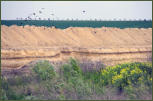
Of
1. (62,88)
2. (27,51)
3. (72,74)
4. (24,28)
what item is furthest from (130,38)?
(62,88)

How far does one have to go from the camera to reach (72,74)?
56.6 feet

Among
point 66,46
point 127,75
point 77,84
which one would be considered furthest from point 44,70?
point 66,46

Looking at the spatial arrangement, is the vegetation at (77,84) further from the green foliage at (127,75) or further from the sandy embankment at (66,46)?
the sandy embankment at (66,46)

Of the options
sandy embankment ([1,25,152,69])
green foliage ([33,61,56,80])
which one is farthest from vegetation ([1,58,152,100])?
sandy embankment ([1,25,152,69])

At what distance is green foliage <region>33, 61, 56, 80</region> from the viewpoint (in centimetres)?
1653

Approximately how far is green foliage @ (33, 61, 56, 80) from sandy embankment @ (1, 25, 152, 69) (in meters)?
3.87

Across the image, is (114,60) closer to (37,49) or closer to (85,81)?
(37,49)

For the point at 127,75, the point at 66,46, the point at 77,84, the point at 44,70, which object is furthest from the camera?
the point at 66,46

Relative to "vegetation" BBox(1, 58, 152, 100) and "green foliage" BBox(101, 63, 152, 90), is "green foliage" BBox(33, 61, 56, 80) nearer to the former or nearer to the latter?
"vegetation" BBox(1, 58, 152, 100)

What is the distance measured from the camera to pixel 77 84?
51.7 feet

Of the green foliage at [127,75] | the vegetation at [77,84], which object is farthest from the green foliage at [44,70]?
the green foliage at [127,75]

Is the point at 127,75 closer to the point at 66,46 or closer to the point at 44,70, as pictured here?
the point at 44,70

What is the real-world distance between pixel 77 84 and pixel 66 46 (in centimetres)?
999

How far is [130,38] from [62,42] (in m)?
8.60
